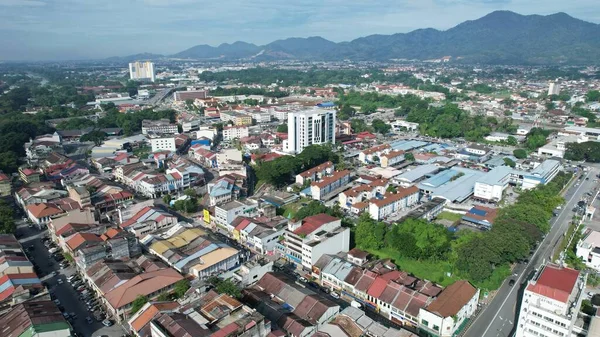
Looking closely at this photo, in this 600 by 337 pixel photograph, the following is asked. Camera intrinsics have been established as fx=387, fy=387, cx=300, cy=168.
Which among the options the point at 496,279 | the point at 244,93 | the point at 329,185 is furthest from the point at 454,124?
the point at 244,93

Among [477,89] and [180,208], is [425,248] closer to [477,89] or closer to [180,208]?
[180,208]

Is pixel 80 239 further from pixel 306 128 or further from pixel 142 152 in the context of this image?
pixel 306 128

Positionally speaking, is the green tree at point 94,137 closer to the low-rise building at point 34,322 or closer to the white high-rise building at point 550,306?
the low-rise building at point 34,322

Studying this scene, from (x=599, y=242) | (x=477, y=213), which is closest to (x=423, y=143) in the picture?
(x=477, y=213)

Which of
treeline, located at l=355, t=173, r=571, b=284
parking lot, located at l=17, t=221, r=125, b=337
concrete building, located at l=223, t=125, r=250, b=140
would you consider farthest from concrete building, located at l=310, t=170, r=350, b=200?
concrete building, located at l=223, t=125, r=250, b=140

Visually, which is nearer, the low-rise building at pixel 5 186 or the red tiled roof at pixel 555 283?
the red tiled roof at pixel 555 283

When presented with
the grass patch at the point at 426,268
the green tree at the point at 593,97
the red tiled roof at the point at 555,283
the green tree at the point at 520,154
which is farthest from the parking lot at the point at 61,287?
the green tree at the point at 593,97

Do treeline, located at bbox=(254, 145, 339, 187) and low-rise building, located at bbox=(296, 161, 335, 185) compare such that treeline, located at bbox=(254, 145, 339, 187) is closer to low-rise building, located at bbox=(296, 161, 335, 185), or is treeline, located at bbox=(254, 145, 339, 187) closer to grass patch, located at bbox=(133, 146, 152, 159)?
low-rise building, located at bbox=(296, 161, 335, 185)
